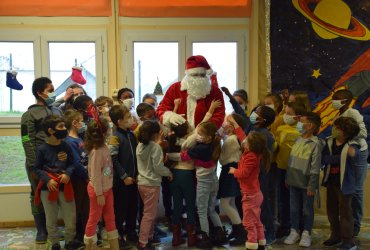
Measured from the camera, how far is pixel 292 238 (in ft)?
10.9

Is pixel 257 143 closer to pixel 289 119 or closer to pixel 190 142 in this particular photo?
pixel 190 142

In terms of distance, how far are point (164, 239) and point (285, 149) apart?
4.25 ft

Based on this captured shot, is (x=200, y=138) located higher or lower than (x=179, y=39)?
lower

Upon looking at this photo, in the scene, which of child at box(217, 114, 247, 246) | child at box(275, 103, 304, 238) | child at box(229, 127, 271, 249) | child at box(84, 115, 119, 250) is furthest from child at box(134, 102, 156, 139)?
child at box(275, 103, 304, 238)

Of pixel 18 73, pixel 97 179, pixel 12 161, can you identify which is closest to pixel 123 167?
pixel 97 179

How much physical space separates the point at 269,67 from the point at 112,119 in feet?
6.16

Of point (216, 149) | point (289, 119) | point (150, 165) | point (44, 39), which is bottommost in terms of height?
point (150, 165)

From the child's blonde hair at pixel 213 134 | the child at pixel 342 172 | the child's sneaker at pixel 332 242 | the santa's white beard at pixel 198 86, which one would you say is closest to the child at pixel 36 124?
the santa's white beard at pixel 198 86

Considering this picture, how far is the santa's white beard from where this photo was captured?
330 cm

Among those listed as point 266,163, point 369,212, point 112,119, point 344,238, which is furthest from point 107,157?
point 369,212

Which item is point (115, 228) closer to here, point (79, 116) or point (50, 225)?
point (50, 225)

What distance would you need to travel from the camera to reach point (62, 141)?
3.03 metres

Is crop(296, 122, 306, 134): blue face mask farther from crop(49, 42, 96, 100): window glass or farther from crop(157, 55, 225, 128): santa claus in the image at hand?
crop(49, 42, 96, 100): window glass

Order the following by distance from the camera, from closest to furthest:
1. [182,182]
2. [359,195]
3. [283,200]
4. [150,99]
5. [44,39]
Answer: [182,182]
[359,195]
[283,200]
[150,99]
[44,39]
